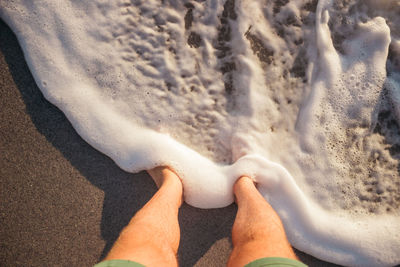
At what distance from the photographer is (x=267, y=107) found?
4.86 ft

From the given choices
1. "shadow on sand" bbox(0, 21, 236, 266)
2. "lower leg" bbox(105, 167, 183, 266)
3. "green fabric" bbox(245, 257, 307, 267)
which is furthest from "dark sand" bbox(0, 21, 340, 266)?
"green fabric" bbox(245, 257, 307, 267)

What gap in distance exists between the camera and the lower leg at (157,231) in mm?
940

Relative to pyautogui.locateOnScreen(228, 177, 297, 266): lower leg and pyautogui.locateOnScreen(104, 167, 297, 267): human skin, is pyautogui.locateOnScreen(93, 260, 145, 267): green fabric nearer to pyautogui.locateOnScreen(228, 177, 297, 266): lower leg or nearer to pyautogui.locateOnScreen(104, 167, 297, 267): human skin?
pyautogui.locateOnScreen(104, 167, 297, 267): human skin

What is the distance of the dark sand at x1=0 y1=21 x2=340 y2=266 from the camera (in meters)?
1.33

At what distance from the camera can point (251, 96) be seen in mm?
1477

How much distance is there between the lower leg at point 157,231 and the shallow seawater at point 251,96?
0.11 m

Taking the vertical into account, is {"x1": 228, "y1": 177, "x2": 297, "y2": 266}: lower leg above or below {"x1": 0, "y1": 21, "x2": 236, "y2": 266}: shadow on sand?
above

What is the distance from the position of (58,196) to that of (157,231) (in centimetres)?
59

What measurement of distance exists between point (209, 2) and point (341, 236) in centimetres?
139

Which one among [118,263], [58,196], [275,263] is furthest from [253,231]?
[58,196]

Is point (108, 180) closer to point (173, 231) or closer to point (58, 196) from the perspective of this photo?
point (58, 196)

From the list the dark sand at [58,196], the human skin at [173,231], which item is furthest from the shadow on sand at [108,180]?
the human skin at [173,231]

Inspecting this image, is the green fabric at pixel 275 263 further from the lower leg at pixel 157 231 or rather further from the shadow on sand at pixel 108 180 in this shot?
the shadow on sand at pixel 108 180

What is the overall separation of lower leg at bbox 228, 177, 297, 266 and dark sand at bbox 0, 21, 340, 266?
0.50 feet
